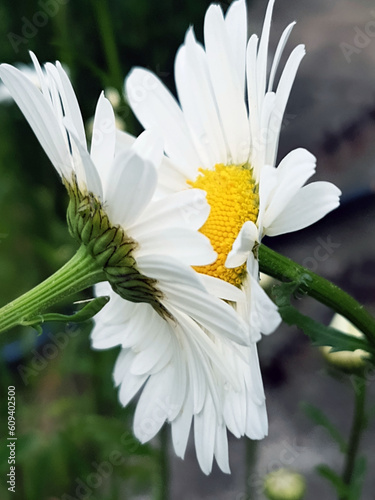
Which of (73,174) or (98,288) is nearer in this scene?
(73,174)

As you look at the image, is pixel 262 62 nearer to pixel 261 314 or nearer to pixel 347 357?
pixel 261 314

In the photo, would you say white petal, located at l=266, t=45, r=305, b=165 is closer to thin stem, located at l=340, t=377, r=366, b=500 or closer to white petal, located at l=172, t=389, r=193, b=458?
white petal, located at l=172, t=389, r=193, b=458

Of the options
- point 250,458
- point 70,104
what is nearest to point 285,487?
point 250,458

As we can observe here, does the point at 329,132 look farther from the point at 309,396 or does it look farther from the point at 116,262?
the point at 116,262

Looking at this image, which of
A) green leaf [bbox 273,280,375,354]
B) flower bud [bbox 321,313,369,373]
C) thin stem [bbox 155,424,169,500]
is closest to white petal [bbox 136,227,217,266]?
green leaf [bbox 273,280,375,354]

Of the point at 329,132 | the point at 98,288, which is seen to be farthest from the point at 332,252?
the point at 98,288
